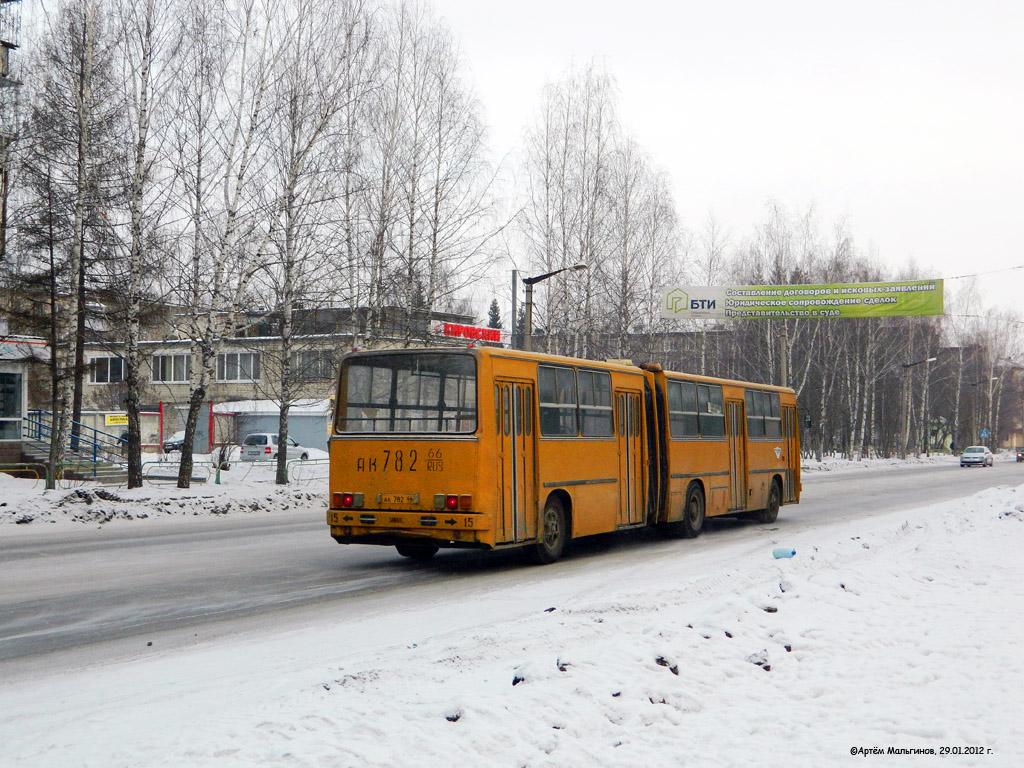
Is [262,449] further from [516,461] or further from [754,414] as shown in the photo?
[516,461]

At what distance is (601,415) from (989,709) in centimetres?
946

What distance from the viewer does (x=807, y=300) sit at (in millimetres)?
40094

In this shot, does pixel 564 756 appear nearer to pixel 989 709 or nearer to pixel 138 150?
pixel 989 709

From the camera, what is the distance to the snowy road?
8.66m

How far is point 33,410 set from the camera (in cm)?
3738

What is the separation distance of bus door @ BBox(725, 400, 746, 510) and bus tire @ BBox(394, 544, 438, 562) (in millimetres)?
7159

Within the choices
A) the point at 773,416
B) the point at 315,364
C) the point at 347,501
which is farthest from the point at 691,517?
the point at 315,364

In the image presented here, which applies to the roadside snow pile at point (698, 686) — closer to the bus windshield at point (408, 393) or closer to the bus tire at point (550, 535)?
the bus windshield at point (408, 393)

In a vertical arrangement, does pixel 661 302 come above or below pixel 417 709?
above

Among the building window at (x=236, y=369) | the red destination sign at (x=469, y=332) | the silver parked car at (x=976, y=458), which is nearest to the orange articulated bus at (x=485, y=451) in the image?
the red destination sign at (x=469, y=332)

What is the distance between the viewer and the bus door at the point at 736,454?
19344 mm

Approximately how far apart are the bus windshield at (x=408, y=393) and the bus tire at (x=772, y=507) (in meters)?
10.8

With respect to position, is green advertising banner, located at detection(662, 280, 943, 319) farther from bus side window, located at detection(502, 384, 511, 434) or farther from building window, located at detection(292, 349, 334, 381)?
bus side window, located at detection(502, 384, 511, 434)

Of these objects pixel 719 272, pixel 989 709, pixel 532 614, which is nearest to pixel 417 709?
pixel 989 709
